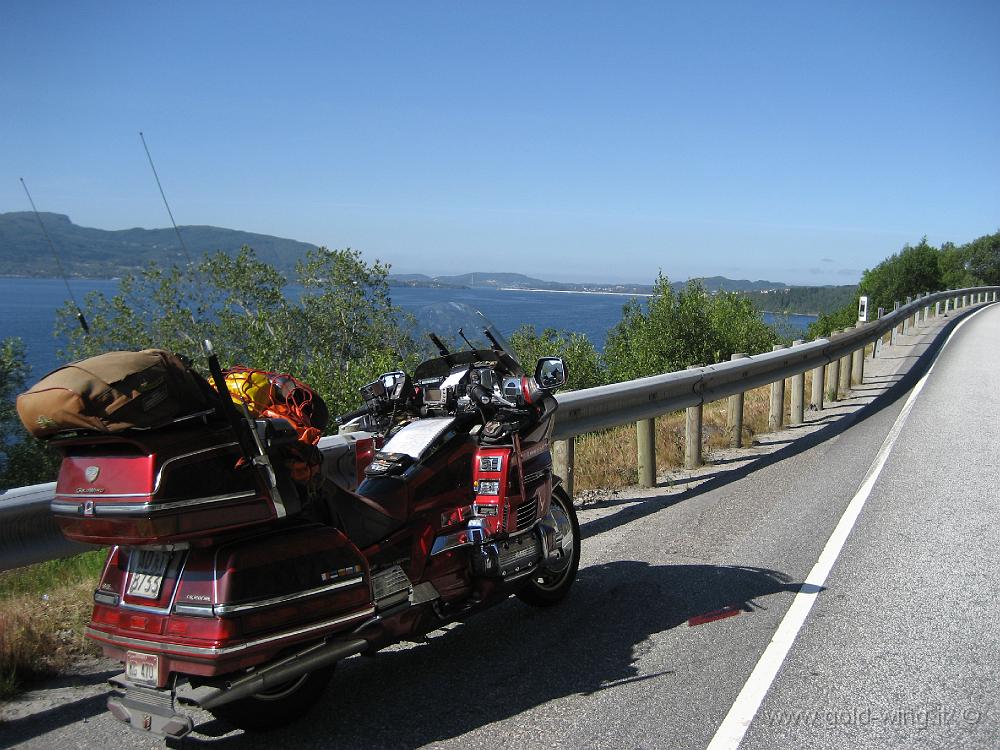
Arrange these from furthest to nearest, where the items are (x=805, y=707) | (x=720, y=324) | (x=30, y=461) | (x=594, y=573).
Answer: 1. (x=720, y=324)
2. (x=30, y=461)
3. (x=594, y=573)
4. (x=805, y=707)

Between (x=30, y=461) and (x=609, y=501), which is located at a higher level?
(x=609, y=501)

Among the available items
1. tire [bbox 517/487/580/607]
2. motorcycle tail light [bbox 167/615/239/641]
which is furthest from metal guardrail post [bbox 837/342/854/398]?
motorcycle tail light [bbox 167/615/239/641]

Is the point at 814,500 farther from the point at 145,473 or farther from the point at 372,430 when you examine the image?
the point at 145,473

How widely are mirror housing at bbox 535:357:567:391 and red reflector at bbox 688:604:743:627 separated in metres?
1.61

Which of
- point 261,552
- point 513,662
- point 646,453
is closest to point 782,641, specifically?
point 513,662

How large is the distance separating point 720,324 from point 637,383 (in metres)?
35.7

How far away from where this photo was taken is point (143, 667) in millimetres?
3236

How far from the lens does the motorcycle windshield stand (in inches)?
197

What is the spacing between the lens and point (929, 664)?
4.41 metres

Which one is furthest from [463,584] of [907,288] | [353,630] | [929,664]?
[907,288]

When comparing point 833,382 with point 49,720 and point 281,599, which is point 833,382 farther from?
point 49,720

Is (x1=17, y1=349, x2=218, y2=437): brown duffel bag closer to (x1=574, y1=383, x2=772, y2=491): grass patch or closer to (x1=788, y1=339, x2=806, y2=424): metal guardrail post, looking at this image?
(x1=574, y1=383, x2=772, y2=491): grass patch

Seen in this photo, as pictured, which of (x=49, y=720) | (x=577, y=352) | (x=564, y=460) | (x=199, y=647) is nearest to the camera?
(x=199, y=647)

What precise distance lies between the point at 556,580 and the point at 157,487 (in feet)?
9.62
